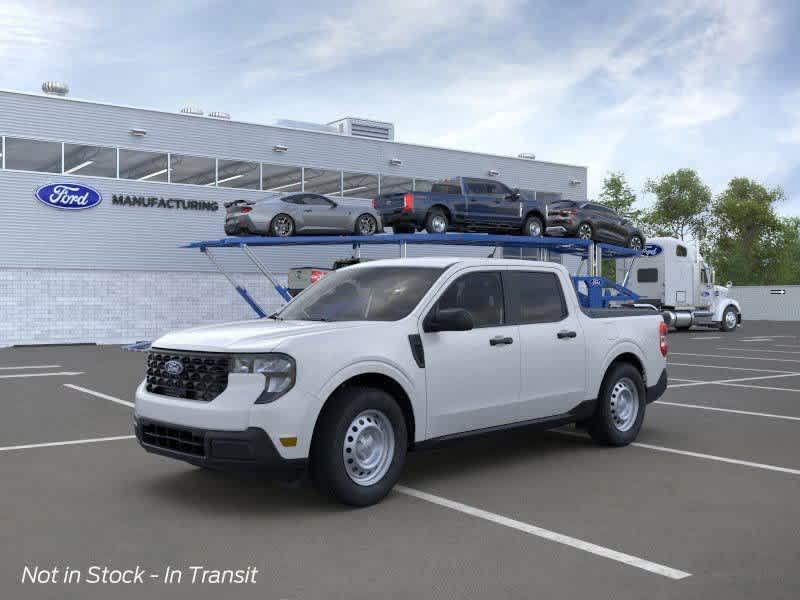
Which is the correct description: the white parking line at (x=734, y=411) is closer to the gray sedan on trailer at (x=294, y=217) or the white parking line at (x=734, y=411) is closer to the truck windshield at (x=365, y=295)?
the truck windshield at (x=365, y=295)

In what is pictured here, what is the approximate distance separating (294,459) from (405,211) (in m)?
19.0

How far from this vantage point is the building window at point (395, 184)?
3606 cm

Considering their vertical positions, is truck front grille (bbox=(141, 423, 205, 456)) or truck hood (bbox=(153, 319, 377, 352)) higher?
truck hood (bbox=(153, 319, 377, 352))

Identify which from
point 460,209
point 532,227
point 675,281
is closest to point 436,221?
point 460,209

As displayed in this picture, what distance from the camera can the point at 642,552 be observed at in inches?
191

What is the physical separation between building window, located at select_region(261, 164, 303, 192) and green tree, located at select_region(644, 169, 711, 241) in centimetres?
5278

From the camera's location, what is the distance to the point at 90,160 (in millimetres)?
29297

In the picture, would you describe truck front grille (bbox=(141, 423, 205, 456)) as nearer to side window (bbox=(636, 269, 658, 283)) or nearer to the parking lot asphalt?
the parking lot asphalt

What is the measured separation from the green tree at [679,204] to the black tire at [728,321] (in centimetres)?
4500

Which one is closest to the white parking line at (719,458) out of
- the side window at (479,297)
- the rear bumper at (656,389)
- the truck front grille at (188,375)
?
the rear bumper at (656,389)

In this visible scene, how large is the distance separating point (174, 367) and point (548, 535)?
2.82m

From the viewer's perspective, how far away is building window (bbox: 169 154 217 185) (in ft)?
102

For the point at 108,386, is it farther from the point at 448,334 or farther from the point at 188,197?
the point at 188,197

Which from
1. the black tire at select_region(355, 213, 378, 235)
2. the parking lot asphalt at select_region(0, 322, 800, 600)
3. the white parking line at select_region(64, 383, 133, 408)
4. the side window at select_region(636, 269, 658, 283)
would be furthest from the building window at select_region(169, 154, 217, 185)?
the parking lot asphalt at select_region(0, 322, 800, 600)
